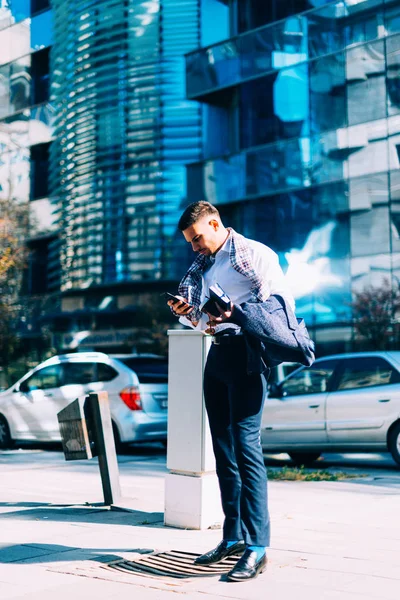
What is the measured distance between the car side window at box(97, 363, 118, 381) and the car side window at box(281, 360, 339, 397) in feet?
8.90

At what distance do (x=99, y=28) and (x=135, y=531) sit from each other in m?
24.8

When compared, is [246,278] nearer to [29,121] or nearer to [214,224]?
[214,224]

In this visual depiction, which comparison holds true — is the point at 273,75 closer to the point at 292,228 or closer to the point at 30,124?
the point at 292,228

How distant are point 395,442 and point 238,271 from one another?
7.15 meters

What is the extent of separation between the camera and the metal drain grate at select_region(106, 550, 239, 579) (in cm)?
489

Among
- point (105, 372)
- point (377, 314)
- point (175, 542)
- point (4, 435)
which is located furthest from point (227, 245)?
point (377, 314)

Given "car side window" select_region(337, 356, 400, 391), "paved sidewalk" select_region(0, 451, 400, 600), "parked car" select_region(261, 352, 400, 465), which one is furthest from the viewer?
"car side window" select_region(337, 356, 400, 391)

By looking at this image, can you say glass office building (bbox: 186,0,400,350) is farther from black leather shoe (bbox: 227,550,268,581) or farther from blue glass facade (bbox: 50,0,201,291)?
black leather shoe (bbox: 227,550,268,581)

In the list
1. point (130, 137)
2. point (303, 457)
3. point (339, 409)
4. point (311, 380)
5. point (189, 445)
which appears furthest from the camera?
point (130, 137)

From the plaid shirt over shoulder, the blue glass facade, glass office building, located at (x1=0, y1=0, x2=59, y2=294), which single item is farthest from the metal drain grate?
glass office building, located at (x1=0, y1=0, x2=59, y2=294)

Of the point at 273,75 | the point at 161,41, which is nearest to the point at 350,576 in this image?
the point at 273,75

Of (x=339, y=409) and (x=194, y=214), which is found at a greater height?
(x=194, y=214)

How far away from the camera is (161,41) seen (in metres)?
27.4

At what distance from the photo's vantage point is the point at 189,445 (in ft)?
20.8
